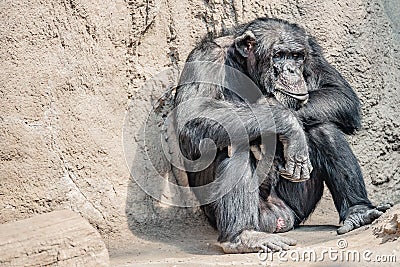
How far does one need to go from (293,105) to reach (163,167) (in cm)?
114

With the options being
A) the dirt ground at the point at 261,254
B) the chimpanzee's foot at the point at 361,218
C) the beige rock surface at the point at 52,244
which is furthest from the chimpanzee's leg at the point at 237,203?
the beige rock surface at the point at 52,244

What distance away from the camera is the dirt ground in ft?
14.3

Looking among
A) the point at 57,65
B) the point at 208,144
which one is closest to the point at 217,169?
the point at 208,144

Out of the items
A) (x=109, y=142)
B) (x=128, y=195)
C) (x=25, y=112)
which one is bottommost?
(x=128, y=195)

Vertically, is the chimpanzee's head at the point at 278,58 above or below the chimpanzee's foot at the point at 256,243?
above

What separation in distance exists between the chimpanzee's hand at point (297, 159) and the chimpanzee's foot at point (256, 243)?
21.3 inches

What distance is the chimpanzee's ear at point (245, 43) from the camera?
5.83 m

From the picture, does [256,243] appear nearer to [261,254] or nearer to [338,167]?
[261,254]

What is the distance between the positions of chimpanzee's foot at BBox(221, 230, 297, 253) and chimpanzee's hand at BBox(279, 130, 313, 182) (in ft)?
1.77

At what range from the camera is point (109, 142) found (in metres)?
5.82

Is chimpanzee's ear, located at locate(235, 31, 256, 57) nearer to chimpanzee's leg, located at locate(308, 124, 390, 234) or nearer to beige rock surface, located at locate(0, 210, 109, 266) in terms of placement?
chimpanzee's leg, located at locate(308, 124, 390, 234)

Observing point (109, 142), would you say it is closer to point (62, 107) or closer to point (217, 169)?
point (62, 107)

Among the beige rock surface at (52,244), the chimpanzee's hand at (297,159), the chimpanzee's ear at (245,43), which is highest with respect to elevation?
the chimpanzee's ear at (245,43)

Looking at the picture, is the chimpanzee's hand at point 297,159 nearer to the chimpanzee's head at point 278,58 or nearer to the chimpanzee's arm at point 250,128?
the chimpanzee's arm at point 250,128
